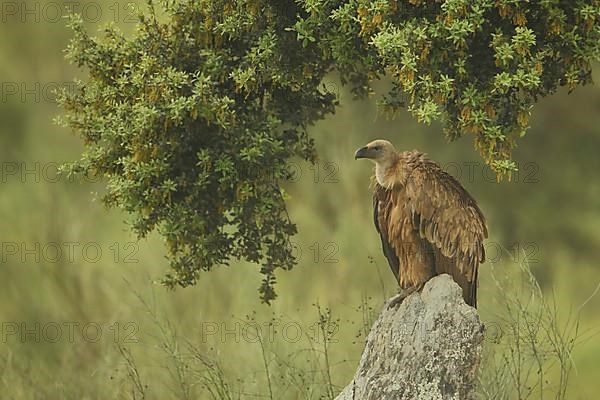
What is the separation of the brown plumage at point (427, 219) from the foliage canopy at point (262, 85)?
1.40ft

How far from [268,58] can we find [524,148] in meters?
17.4

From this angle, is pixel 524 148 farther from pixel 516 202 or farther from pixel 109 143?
pixel 109 143

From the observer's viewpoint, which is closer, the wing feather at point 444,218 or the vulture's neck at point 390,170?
the wing feather at point 444,218

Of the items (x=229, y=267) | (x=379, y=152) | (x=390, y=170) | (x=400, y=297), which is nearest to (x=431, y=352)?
(x=400, y=297)

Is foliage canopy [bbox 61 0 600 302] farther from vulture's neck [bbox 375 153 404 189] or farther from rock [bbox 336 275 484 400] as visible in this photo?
rock [bbox 336 275 484 400]

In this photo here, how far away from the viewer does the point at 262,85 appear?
930 cm

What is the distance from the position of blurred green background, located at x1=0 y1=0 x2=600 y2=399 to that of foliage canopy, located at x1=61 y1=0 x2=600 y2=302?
1.79ft

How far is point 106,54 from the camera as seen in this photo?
9.52m

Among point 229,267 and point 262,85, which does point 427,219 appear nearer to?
point 262,85

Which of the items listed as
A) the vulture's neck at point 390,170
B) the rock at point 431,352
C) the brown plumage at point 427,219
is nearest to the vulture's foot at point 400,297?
the brown plumage at point 427,219

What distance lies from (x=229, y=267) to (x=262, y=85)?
5957mm

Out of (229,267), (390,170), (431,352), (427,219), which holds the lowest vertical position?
(431,352)

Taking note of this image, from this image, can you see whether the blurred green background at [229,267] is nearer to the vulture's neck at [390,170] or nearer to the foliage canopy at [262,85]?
the foliage canopy at [262,85]

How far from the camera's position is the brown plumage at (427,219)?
27.2 ft
